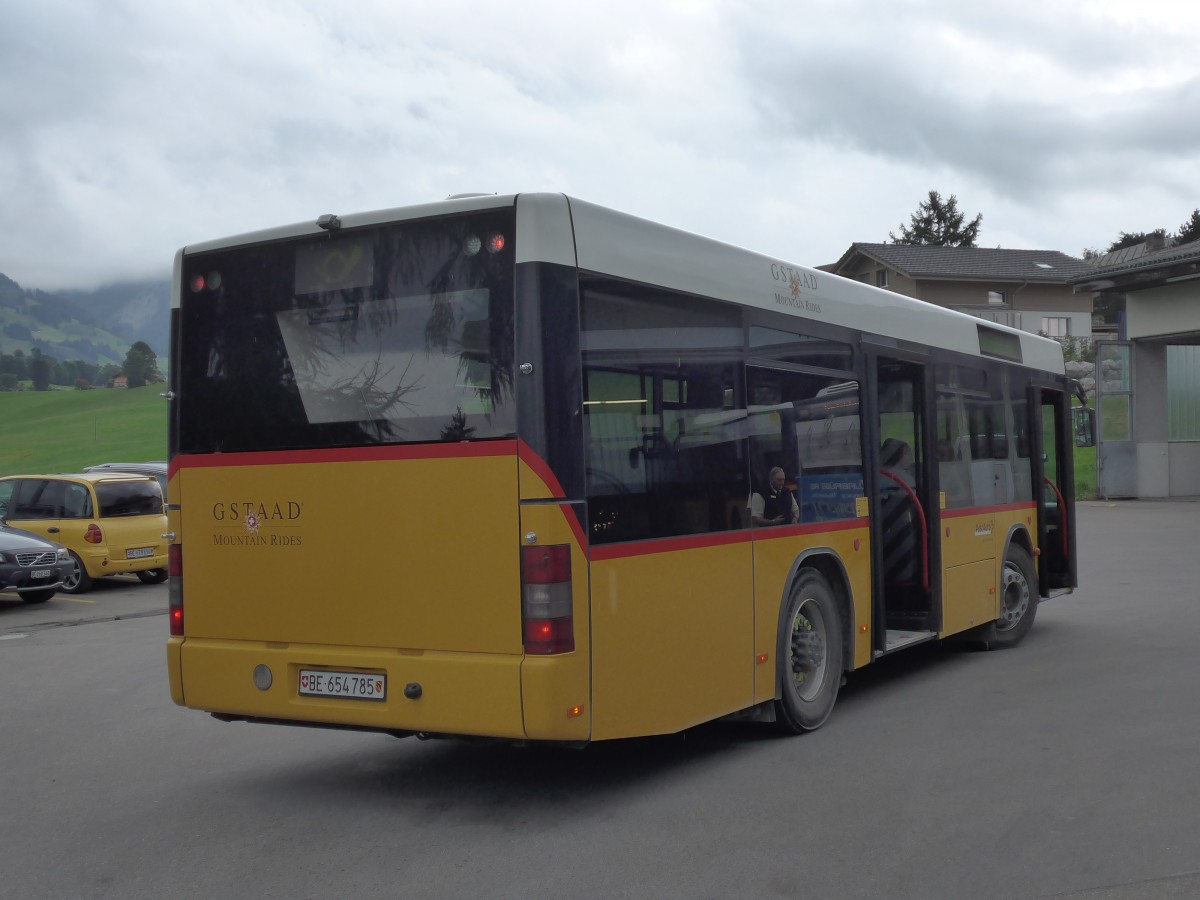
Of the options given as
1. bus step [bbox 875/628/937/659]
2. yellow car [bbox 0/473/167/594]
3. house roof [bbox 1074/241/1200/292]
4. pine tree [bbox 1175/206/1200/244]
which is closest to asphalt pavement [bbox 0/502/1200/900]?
bus step [bbox 875/628/937/659]

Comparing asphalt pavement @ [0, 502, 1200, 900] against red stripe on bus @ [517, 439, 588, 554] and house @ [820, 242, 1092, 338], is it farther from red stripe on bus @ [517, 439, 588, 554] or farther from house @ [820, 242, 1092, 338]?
house @ [820, 242, 1092, 338]

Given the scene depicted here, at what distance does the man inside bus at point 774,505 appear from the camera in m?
7.21

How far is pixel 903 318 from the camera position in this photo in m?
9.44

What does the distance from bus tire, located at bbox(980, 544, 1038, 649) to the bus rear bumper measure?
654 cm

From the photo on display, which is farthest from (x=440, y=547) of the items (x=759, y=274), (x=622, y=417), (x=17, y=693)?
(x=17, y=693)

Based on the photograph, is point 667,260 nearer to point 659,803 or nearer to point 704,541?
point 704,541

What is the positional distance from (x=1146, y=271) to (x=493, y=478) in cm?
2860

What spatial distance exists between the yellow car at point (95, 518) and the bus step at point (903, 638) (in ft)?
42.8

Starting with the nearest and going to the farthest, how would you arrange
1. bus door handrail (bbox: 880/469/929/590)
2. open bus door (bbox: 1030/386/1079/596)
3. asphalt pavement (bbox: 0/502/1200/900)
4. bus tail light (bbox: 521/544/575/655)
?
1. asphalt pavement (bbox: 0/502/1200/900)
2. bus tail light (bbox: 521/544/575/655)
3. bus door handrail (bbox: 880/469/929/590)
4. open bus door (bbox: 1030/386/1079/596)

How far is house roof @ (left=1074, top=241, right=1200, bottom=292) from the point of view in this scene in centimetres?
2978

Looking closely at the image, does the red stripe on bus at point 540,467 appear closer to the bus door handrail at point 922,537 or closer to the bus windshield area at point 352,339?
the bus windshield area at point 352,339

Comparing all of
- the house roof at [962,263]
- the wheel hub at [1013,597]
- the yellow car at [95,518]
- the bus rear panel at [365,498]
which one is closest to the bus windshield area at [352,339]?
the bus rear panel at [365,498]

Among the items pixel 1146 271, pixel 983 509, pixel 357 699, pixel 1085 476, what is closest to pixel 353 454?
pixel 357 699

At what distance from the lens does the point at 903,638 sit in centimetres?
939
